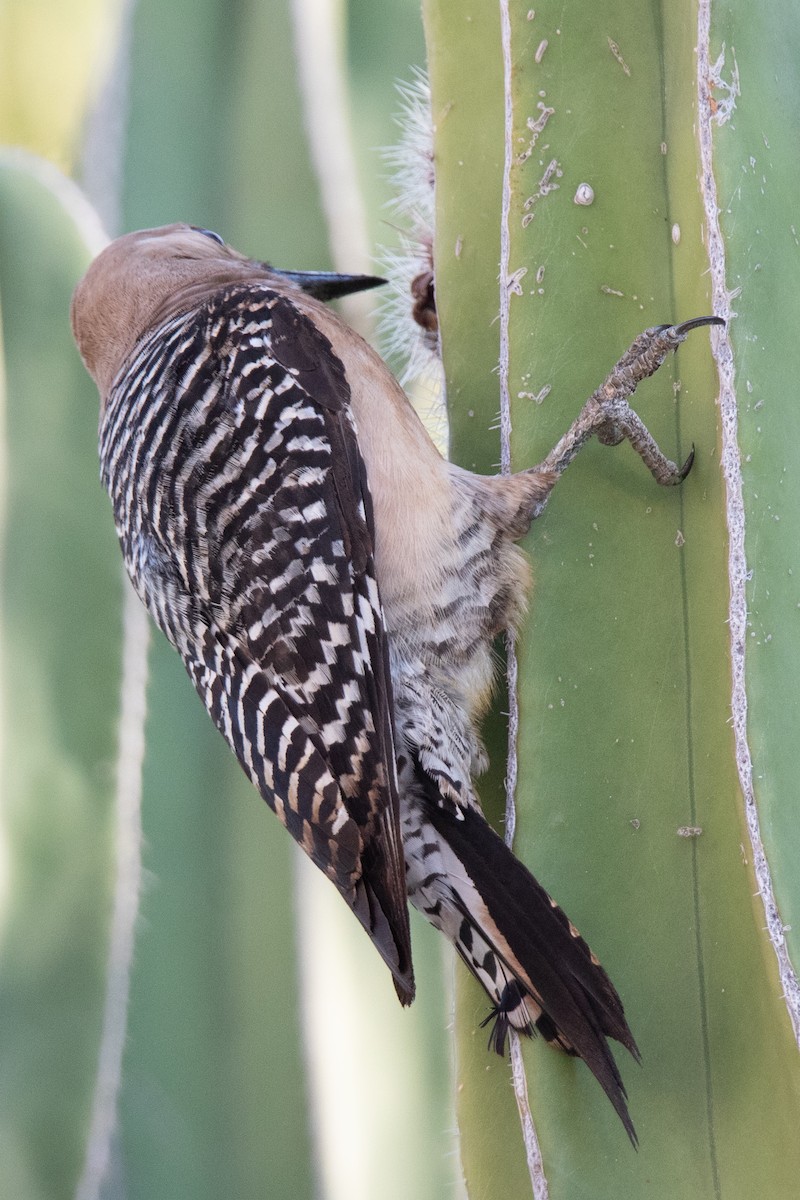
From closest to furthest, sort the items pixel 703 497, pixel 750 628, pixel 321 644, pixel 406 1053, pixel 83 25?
pixel 750 628 < pixel 703 497 < pixel 321 644 < pixel 406 1053 < pixel 83 25

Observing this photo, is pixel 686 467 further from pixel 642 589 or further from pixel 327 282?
pixel 327 282

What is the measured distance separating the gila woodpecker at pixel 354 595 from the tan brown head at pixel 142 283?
9.4 inches

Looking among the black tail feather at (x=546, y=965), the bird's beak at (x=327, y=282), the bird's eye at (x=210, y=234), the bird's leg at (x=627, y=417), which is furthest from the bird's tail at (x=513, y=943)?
the bird's eye at (x=210, y=234)

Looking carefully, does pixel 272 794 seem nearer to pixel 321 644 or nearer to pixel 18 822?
pixel 321 644

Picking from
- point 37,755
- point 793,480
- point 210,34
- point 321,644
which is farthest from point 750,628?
point 210,34

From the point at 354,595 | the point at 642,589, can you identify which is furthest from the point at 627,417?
the point at 354,595

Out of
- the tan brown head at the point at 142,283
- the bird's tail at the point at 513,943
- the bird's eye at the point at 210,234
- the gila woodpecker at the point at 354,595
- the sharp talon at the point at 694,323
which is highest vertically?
the bird's eye at the point at 210,234

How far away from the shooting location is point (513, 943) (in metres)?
1.18

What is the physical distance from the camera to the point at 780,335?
1.15 meters

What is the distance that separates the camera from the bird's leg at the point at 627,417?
1.22m

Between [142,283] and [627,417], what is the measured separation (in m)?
1.01

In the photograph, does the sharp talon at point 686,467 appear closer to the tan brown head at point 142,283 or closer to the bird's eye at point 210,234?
the tan brown head at point 142,283

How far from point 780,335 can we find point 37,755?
120 centimetres

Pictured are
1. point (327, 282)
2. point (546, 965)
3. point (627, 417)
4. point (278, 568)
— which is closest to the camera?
point (546, 965)
